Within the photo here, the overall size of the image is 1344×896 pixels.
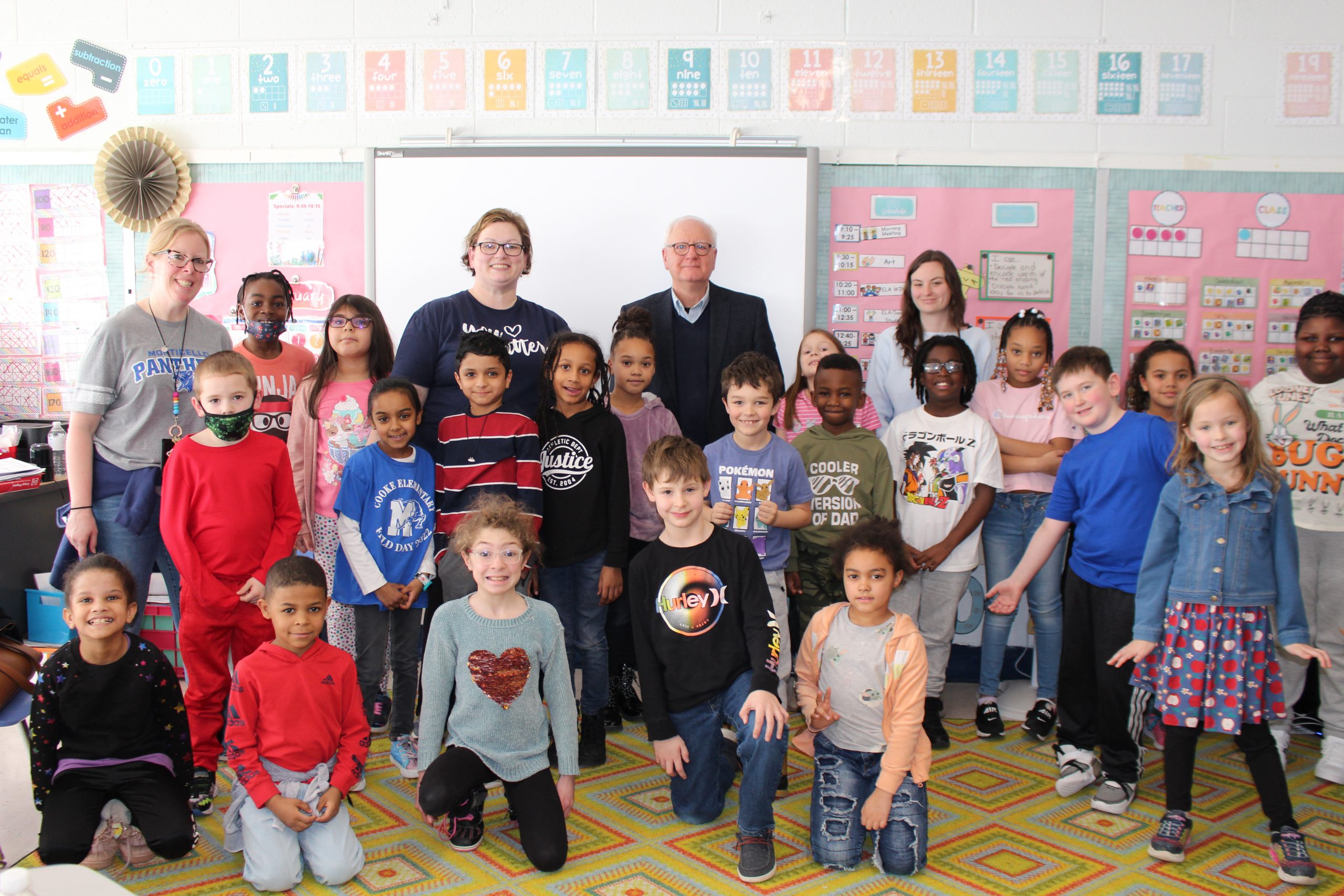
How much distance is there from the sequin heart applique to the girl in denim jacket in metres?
1.41

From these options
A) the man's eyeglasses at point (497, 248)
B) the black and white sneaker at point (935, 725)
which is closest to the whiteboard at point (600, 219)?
the man's eyeglasses at point (497, 248)

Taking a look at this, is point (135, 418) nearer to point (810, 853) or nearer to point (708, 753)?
point (708, 753)

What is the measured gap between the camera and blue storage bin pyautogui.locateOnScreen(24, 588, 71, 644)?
3.25 meters

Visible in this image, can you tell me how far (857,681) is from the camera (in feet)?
6.79

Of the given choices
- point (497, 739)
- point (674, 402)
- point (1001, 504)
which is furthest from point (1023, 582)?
point (497, 739)

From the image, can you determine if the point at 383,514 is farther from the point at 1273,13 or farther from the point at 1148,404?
the point at 1273,13

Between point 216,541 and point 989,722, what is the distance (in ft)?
7.17

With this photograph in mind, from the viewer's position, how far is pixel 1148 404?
2.72 metres

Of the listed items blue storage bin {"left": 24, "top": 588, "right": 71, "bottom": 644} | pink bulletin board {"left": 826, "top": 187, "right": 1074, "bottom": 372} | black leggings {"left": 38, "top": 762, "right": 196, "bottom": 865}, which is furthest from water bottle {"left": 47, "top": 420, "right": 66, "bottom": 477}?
pink bulletin board {"left": 826, "top": 187, "right": 1074, "bottom": 372}

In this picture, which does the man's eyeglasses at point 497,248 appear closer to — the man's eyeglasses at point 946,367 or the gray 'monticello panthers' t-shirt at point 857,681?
the man's eyeglasses at point 946,367

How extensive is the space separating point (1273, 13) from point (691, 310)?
7.93 ft

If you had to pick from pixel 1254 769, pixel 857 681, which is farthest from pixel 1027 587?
pixel 857 681

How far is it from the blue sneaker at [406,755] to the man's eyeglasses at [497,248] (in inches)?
53.3

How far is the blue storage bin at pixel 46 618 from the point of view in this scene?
3.25 metres
